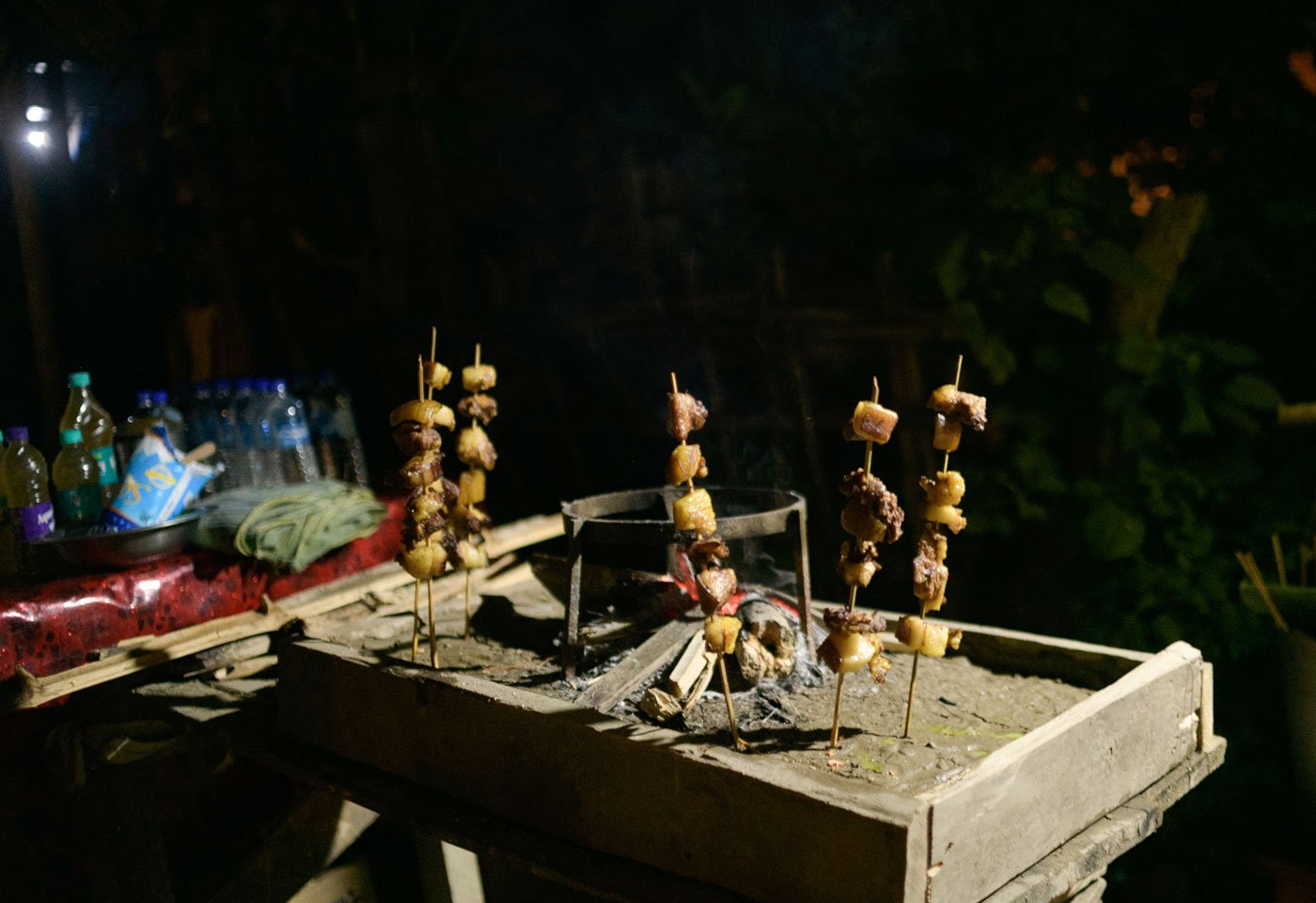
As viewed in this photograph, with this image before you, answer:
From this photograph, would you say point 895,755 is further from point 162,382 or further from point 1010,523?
point 162,382

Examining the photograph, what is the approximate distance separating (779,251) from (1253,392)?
262 centimetres

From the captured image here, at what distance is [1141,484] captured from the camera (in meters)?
4.97

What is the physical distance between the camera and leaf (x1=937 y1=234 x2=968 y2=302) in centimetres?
508

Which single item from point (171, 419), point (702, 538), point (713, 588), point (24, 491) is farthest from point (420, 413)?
point (171, 419)

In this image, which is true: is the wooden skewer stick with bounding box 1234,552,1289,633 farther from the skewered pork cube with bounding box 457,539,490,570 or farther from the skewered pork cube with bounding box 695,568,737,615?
the skewered pork cube with bounding box 457,539,490,570

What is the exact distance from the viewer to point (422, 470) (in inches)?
115

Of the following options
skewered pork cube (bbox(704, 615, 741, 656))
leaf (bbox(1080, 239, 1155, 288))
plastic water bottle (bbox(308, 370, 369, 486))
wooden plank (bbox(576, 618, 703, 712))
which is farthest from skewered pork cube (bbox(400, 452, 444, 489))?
leaf (bbox(1080, 239, 1155, 288))

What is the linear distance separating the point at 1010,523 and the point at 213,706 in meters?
4.04

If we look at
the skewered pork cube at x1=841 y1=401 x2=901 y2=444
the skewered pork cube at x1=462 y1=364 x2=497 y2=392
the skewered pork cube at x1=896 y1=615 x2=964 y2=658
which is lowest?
the skewered pork cube at x1=896 y1=615 x2=964 y2=658

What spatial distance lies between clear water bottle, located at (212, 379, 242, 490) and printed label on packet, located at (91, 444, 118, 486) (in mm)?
755

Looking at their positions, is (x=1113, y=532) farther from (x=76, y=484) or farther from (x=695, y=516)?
(x=76, y=484)

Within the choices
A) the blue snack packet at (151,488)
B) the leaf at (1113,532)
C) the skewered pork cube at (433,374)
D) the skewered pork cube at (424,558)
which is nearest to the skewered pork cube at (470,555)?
the skewered pork cube at (424,558)

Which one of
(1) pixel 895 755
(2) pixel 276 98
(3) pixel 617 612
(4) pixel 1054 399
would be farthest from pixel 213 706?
(2) pixel 276 98

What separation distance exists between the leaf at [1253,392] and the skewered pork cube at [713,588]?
12.5 ft
